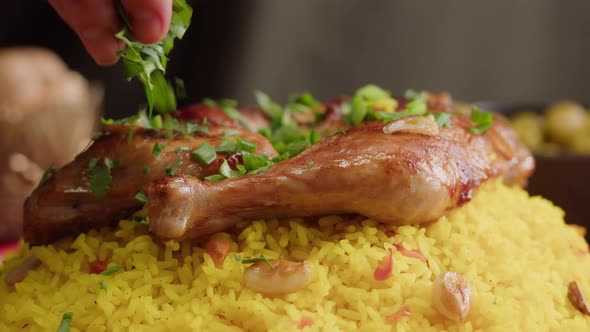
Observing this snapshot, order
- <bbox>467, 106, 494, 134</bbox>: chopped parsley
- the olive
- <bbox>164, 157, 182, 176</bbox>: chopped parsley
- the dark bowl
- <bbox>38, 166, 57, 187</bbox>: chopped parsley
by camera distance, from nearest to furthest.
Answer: <bbox>164, 157, 182, 176</bbox>: chopped parsley → <bbox>38, 166, 57, 187</bbox>: chopped parsley → <bbox>467, 106, 494, 134</bbox>: chopped parsley → the dark bowl → the olive

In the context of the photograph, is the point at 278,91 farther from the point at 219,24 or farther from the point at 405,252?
the point at 405,252

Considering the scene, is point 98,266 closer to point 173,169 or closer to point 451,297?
point 173,169

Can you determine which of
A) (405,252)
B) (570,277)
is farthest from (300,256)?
(570,277)

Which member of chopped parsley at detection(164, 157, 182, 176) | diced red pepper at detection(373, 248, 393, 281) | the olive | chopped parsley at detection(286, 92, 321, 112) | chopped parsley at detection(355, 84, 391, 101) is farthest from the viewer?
the olive

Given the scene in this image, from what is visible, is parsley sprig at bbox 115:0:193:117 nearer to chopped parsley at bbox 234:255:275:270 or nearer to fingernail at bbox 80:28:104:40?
fingernail at bbox 80:28:104:40

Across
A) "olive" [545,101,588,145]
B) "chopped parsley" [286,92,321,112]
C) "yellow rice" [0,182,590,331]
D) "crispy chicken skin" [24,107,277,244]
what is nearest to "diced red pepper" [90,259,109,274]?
"yellow rice" [0,182,590,331]

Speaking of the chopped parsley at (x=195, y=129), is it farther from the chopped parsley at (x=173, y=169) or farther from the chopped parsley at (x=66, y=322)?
the chopped parsley at (x=66, y=322)
